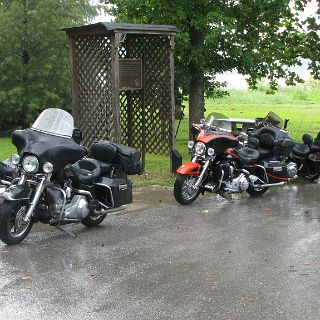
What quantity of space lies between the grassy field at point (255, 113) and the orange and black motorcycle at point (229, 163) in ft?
5.18

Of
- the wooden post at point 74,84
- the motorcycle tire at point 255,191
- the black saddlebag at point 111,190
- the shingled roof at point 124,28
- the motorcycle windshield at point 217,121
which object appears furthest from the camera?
the wooden post at point 74,84

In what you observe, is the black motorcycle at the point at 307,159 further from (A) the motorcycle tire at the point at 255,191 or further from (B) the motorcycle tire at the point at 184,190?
(B) the motorcycle tire at the point at 184,190

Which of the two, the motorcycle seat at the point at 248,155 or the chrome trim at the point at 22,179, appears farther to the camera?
the motorcycle seat at the point at 248,155

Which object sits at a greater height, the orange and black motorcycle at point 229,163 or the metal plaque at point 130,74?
the metal plaque at point 130,74

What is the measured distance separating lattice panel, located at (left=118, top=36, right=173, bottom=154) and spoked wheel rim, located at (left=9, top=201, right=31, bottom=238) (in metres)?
5.77

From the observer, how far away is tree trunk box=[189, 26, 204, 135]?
15.1 meters

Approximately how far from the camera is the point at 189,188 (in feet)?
30.7

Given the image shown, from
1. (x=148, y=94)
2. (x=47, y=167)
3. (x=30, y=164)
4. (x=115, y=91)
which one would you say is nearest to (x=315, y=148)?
(x=148, y=94)

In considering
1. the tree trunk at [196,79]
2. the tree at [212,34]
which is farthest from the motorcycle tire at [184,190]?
the tree trunk at [196,79]

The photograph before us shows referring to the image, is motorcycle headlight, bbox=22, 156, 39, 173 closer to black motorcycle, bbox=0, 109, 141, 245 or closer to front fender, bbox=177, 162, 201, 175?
black motorcycle, bbox=0, 109, 141, 245

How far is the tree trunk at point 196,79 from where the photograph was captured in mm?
15125

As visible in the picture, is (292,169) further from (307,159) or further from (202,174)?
(202,174)

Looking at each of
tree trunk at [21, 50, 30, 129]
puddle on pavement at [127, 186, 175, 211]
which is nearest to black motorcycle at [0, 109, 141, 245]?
puddle on pavement at [127, 186, 175, 211]

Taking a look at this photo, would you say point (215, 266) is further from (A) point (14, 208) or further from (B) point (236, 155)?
(B) point (236, 155)
